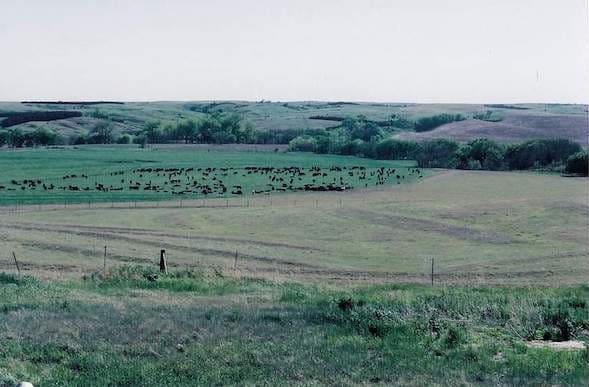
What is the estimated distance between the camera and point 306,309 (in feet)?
69.8

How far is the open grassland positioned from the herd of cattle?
8.90 m

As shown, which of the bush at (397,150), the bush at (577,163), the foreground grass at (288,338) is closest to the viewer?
the foreground grass at (288,338)

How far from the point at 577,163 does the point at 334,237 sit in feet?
202

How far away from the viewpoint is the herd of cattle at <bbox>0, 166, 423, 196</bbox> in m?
87.8

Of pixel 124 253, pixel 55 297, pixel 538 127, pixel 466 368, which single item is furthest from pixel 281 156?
pixel 466 368

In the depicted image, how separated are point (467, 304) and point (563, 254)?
86.0 feet

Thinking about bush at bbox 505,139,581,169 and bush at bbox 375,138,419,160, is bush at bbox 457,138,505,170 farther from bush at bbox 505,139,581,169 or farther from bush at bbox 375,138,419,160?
bush at bbox 375,138,419,160

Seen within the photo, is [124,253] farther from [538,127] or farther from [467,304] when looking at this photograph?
[538,127]

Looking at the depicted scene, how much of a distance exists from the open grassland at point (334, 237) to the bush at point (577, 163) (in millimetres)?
22854

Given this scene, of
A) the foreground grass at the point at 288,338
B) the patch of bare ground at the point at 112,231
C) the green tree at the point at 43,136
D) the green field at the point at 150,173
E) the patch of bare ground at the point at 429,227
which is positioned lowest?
the green field at the point at 150,173

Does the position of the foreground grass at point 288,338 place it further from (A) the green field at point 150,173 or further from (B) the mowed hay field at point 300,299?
(A) the green field at point 150,173

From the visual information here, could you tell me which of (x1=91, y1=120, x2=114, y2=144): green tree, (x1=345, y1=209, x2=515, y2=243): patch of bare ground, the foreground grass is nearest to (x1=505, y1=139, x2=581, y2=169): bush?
(x1=345, y1=209, x2=515, y2=243): patch of bare ground

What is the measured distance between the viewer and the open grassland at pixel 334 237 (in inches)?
1576

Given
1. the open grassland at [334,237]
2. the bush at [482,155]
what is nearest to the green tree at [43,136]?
the bush at [482,155]
